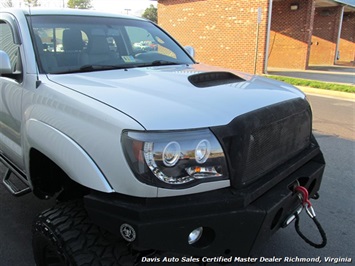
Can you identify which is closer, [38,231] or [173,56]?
[38,231]

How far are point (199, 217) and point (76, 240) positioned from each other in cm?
70

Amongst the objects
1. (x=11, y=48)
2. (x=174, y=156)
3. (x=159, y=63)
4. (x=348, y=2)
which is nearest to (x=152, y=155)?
(x=174, y=156)

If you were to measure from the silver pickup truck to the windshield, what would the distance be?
0.09 feet

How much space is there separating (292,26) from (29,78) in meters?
18.0

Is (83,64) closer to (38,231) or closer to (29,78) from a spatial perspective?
(29,78)

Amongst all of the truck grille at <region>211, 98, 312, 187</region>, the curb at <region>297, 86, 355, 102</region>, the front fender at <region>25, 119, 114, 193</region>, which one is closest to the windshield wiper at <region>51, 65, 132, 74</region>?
the front fender at <region>25, 119, 114, 193</region>

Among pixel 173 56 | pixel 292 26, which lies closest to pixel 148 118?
pixel 173 56

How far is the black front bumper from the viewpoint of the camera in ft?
5.55

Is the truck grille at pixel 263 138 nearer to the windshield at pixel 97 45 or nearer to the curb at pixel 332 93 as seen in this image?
the windshield at pixel 97 45

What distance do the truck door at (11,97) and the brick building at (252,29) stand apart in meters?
13.2

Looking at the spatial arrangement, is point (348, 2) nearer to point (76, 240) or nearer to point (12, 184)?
point (12, 184)

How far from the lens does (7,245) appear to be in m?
2.94

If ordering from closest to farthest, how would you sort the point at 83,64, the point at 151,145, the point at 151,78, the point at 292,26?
the point at 151,145
the point at 151,78
the point at 83,64
the point at 292,26

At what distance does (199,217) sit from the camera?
175 centimetres
